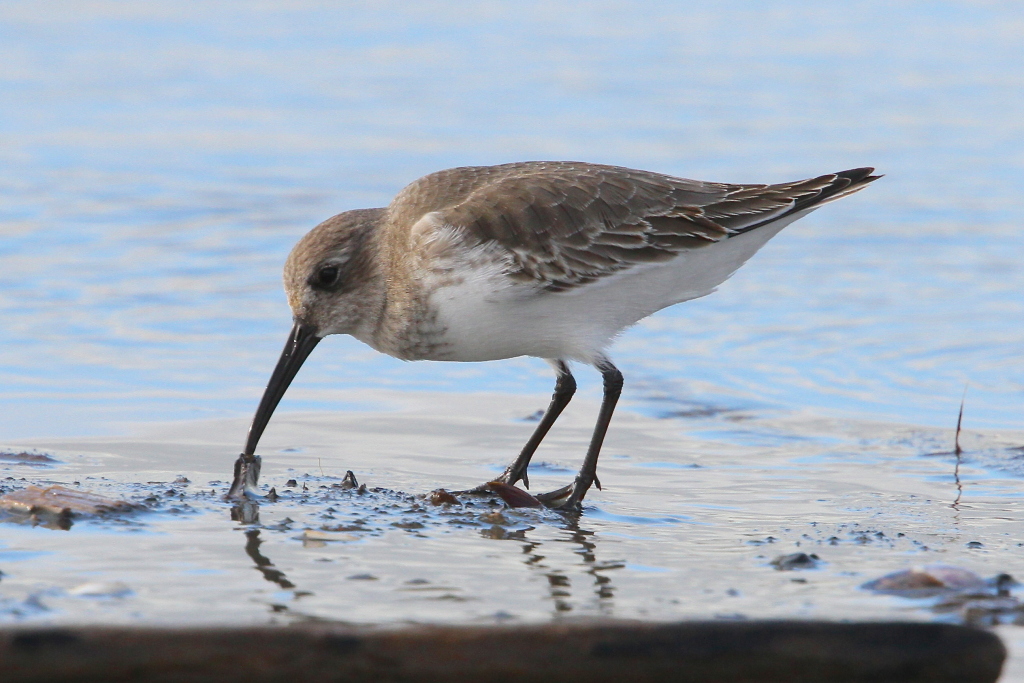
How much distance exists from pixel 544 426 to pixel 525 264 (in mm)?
892

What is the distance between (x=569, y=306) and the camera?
250 inches

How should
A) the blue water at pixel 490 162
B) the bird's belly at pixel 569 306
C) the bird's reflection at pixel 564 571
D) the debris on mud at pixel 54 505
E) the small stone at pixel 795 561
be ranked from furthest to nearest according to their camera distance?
the blue water at pixel 490 162
the bird's belly at pixel 569 306
the debris on mud at pixel 54 505
the small stone at pixel 795 561
the bird's reflection at pixel 564 571

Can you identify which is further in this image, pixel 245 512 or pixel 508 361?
pixel 508 361

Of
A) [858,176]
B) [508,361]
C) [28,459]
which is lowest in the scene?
[28,459]

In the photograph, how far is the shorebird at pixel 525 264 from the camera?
240 inches

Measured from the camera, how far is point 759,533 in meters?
5.33

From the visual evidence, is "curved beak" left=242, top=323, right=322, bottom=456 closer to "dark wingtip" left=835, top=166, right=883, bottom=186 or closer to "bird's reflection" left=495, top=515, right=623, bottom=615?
"bird's reflection" left=495, top=515, right=623, bottom=615

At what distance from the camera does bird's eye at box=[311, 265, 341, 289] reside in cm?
623

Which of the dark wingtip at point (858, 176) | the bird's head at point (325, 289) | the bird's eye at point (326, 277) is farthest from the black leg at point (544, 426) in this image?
the dark wingtip at point (858, 176)

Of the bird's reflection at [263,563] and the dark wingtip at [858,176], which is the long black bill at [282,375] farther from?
the dark wingtip at [858,176]

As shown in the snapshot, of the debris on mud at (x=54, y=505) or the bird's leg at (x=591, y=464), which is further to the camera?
the bird's leg at (x=591, y=464)

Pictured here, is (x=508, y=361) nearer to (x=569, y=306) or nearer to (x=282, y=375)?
(x=569, y=306)

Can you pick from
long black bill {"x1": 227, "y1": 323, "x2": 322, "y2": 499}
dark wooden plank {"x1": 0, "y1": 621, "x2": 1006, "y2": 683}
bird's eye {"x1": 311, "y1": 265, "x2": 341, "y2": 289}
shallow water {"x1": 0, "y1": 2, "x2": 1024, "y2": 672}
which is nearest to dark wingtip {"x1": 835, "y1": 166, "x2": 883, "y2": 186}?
shallow water {"x1": 0, "y1": 2, "x2": 1024, "y2": 672}

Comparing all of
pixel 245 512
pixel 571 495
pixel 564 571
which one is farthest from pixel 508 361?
pixel 564 571
